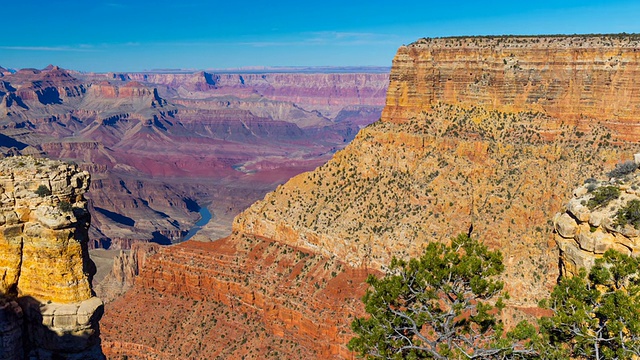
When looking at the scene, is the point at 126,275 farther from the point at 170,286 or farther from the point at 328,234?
the point at 328,234

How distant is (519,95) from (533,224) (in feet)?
48.8

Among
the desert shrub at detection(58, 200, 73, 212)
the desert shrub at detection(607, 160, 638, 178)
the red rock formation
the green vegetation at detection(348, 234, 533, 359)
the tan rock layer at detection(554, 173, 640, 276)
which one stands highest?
the desert shrub at detection(607, 160, 638, 178)

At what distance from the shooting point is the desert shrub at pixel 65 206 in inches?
864

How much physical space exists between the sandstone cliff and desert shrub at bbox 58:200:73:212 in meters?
34.0

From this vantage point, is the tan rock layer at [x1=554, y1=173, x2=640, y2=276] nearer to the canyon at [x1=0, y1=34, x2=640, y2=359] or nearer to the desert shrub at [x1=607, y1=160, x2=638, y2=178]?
the desert shrub at [x1=607, y1=160, x2=638, y2=178]

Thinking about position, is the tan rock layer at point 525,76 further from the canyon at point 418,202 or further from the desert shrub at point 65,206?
the desert shrub at point 65,206

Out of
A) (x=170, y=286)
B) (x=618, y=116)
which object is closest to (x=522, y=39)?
(x=618, y=116)

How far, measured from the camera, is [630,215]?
21031 mm

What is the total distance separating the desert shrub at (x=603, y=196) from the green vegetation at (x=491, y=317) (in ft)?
11.9

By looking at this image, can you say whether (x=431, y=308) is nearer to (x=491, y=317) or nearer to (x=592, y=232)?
(x=491, y=317)

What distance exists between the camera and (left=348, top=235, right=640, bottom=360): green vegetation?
18109mm

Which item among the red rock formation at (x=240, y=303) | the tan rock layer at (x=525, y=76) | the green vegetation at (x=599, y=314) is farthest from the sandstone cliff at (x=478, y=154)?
the green vegetation at (x=599, y=314)

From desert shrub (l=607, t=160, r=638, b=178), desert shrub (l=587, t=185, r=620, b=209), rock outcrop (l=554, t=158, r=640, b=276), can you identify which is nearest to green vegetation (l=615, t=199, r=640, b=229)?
rock outcrop (l=554, t=158, r=640, b=276)

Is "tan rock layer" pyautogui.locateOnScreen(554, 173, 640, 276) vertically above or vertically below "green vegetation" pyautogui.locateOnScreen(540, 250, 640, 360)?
above
